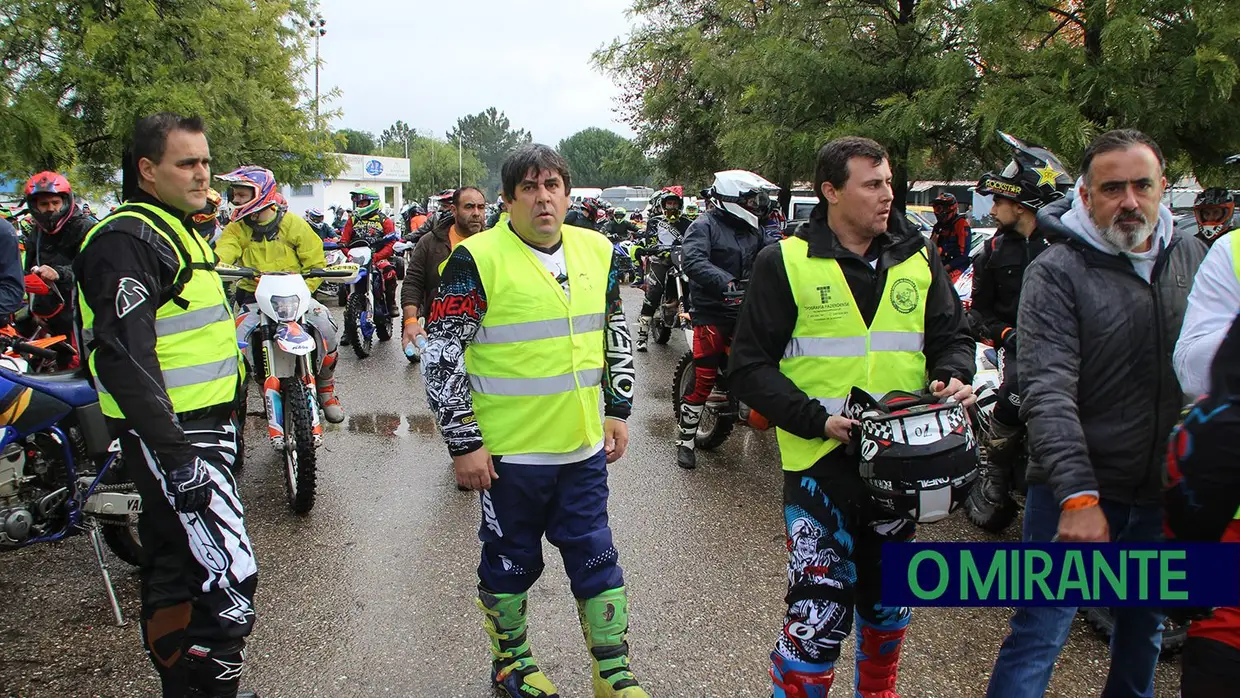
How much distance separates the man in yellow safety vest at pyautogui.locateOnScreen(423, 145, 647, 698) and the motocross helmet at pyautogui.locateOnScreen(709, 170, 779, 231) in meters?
3.11

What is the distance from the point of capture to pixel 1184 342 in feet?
6.79

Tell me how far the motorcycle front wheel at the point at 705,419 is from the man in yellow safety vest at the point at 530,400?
3.36 meters

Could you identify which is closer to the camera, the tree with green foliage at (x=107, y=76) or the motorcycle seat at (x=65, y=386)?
the motorcycle seat at (x=65, y=386)

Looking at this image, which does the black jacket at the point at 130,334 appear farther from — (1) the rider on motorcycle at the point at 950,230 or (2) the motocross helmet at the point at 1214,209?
(2) the motocross helmet at the point at 1214,209

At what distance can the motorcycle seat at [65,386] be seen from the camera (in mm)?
3719

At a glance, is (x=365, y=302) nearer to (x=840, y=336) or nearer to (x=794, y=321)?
(x=794, y=321)

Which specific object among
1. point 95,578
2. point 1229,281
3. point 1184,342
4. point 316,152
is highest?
point 316,152

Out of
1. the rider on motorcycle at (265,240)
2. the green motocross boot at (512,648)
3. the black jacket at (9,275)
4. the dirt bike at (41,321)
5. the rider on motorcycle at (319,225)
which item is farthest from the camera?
the rider on motorcycle at (319,225)

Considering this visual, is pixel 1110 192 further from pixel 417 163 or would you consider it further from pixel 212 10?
pixel 417 163

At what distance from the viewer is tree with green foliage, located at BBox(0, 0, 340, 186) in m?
9.22

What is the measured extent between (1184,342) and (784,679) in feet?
4.82

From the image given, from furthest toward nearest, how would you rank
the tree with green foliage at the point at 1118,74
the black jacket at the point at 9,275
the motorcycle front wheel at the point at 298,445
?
the tree with green foliage at the point at 1118,74 < the motorcycle front wheel at the point at 298,445 < the black jacket at the point at 9,275

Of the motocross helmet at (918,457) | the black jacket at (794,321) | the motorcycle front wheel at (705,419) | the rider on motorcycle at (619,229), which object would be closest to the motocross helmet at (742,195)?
the motorcycle front wheel at (705,419)

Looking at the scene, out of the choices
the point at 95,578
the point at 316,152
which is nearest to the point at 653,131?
the point at 316,152
